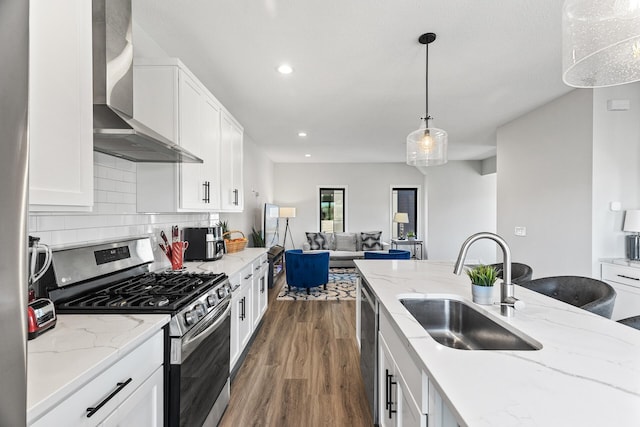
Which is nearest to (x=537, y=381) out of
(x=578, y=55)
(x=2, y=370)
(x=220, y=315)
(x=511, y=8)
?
(x=2, y=370)

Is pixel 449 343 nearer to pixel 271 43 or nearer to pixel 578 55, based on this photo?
pixel 578 55

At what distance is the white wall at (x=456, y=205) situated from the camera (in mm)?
7797

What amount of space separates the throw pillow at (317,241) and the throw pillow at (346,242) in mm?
290

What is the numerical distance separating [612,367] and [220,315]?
5.76 feet

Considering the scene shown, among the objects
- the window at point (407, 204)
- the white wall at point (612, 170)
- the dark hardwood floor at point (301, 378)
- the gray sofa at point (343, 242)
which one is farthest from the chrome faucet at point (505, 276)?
the window at point (407, 204)

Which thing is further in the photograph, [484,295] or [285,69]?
[285,69]

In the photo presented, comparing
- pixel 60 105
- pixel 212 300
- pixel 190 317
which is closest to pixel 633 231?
pixel 212 300

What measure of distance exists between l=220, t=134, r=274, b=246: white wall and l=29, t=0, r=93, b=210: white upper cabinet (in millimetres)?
2920

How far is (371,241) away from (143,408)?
260 inches

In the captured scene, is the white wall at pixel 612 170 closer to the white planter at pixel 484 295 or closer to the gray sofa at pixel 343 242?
the white planter at pixel 484 295

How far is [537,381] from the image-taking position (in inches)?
30.9

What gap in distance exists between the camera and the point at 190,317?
146 cm

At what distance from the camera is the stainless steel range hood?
1.32 m

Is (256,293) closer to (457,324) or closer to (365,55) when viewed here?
(457,324)
